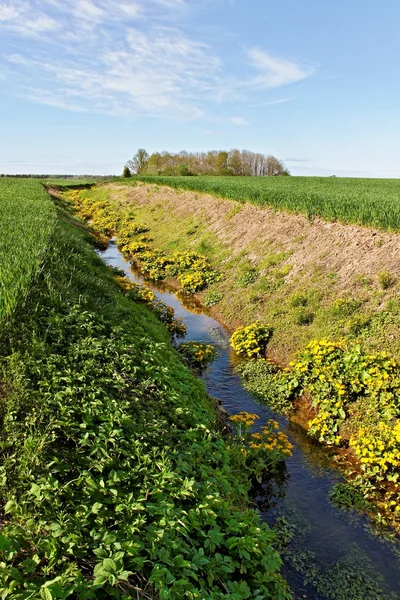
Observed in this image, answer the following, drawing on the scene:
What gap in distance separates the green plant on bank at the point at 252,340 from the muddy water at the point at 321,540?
114 inches

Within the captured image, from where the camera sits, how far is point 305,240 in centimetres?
1474

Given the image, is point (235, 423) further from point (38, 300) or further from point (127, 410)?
point (38, 300)

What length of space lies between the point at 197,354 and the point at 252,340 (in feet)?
5.62

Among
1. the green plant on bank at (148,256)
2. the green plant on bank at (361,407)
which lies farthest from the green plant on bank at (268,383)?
the green plant on bank at (148,256)

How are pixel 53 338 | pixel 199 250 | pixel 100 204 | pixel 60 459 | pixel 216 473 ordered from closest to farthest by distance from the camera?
1. pixel 60 459
2. pixel 216 473
3. pixel 53 338
4. pixel 199 250
5. pixel 100 204

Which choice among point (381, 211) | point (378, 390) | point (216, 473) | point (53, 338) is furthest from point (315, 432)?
point (381, 211)

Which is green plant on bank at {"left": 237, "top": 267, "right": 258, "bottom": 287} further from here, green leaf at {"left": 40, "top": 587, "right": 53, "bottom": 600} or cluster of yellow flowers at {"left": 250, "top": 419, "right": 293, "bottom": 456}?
green leaf at {"left": 40, "top": 587, "right": 53, "bottom": 600}

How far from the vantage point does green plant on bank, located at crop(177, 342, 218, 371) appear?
10.2 metres

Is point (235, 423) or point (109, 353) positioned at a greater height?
point (109, 353)

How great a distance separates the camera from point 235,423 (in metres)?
7.53

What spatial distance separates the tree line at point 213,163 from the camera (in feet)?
286

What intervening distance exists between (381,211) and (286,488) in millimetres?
9571

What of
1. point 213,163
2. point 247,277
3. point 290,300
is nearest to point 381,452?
point 290,300

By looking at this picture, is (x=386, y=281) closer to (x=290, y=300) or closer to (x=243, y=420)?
(x=290, y=300)
